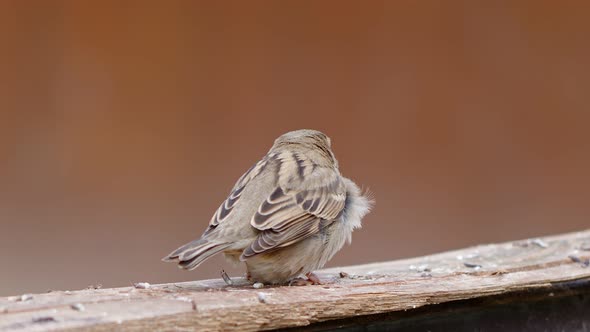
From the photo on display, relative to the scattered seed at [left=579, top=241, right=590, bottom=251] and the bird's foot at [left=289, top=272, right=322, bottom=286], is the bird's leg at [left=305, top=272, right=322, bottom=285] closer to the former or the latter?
the bird's foot at [left=289, top=272, right=322, bottom=286]

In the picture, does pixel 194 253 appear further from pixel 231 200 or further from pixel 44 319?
pixel 44 319

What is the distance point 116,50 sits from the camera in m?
7.04

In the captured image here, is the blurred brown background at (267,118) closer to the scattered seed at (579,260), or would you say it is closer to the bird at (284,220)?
the bird at (284,220)

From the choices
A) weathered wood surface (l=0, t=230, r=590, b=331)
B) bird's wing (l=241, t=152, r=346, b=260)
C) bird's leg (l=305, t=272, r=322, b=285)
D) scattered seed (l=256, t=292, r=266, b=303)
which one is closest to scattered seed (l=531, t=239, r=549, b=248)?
weathered wood surface (l=0, t=230, r=590, b=331)

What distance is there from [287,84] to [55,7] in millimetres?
1824

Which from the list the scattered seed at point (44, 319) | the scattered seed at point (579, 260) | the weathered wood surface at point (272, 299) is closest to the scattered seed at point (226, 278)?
the weathered wood surface at point (272, 299)

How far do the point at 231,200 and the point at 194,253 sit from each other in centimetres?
48

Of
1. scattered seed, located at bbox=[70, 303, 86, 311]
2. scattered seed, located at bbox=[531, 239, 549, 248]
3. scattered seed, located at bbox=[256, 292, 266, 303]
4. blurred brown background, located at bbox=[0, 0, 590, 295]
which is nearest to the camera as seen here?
scattered seed, located at bbox=[70, 303, 86, 311]

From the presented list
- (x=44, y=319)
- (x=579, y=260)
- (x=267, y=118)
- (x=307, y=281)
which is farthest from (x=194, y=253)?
(x=267, y=118)

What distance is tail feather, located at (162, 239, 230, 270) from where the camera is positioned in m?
2.80

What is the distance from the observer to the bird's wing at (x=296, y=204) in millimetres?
3113

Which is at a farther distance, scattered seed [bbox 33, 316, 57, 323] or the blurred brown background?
the blurred brown background

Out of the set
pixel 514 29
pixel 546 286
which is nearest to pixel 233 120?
pixel 514 29

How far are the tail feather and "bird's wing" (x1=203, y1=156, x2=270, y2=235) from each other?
137 millimetres
